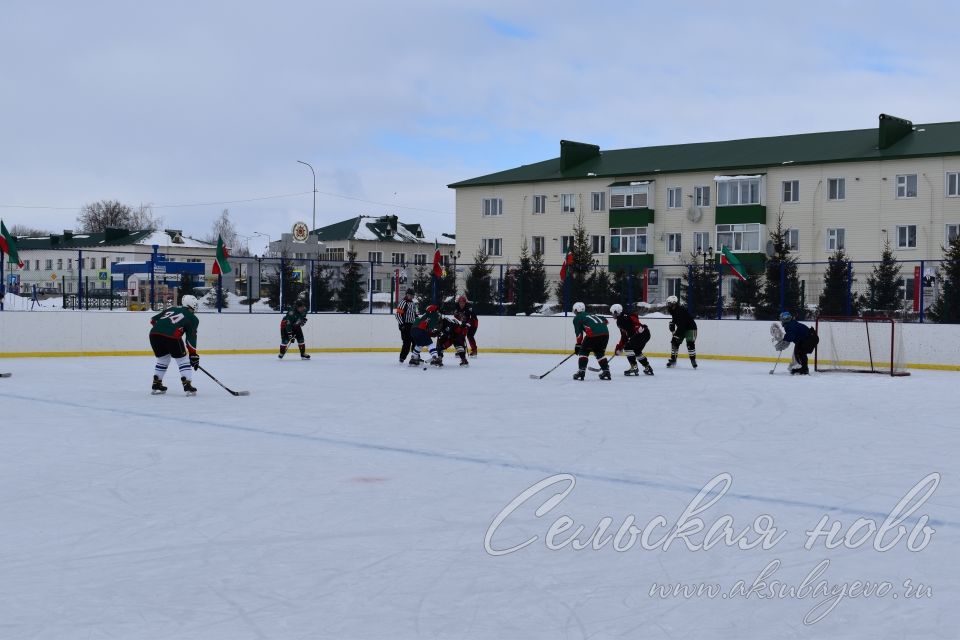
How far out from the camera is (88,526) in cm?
495

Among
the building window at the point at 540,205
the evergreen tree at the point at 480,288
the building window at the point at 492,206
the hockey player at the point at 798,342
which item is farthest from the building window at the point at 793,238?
the hockey player at the point at 798,342

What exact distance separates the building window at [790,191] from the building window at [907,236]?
14.8 feet

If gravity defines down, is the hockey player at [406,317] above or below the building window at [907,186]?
below

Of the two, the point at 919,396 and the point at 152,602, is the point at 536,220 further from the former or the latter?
the point at 152,602

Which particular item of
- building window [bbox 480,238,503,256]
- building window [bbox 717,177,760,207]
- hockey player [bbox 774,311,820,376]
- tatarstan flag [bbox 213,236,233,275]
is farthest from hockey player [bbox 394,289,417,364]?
building window [bbox 480,238,503,256]

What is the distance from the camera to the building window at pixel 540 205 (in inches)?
2005

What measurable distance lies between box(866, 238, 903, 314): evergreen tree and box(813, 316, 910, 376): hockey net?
65cm

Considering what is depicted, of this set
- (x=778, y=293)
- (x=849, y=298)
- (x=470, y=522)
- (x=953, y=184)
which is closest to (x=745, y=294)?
(x=778, y=293)

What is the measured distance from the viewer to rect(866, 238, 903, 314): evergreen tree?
19.2 meters

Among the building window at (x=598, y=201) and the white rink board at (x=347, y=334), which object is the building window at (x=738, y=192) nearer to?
the building window at (x=598, y=201)

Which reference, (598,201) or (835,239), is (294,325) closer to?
(835,239)

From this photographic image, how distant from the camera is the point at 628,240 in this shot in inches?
1892

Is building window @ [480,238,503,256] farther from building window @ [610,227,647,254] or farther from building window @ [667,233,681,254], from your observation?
building window @ [667,233,681,254]

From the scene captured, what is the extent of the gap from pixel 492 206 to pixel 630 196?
7.95m
